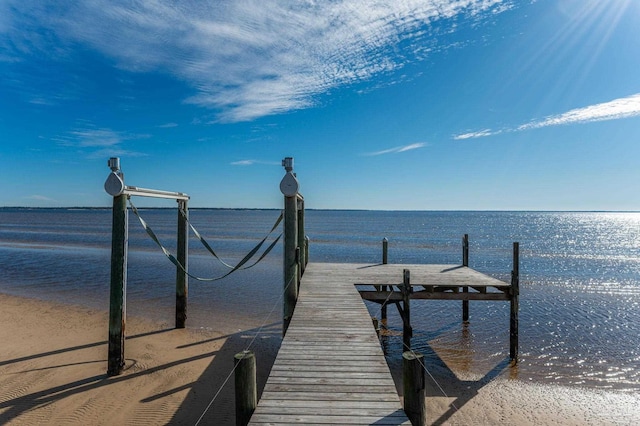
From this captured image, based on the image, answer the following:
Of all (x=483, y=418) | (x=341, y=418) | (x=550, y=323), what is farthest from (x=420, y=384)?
(x=550, y=323)

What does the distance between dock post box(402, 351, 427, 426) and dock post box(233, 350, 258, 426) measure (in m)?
1.46

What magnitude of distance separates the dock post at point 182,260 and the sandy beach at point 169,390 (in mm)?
1019

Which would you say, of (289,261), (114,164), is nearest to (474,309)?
(289,261)

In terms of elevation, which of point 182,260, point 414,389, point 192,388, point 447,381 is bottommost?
point 447,381

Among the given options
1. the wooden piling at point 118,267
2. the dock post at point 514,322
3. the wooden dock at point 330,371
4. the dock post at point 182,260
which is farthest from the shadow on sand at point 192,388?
the dock post at point 514,322

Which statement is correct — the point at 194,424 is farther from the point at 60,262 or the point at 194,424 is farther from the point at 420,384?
the point at 60,262

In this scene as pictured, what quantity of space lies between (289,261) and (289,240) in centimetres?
44

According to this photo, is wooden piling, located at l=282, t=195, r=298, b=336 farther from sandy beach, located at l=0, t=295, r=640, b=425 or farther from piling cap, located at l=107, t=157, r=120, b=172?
piling cap, located at l=107, t=157, r=120, b=172

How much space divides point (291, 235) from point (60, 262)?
22836mm

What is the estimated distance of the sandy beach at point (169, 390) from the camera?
621 cm

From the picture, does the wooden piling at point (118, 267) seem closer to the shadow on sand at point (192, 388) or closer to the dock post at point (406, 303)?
the shadow on sand at point (192, 388)

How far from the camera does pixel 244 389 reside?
336cm

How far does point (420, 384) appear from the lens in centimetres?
363

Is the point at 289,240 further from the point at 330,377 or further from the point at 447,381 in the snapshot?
the point at 447,381
